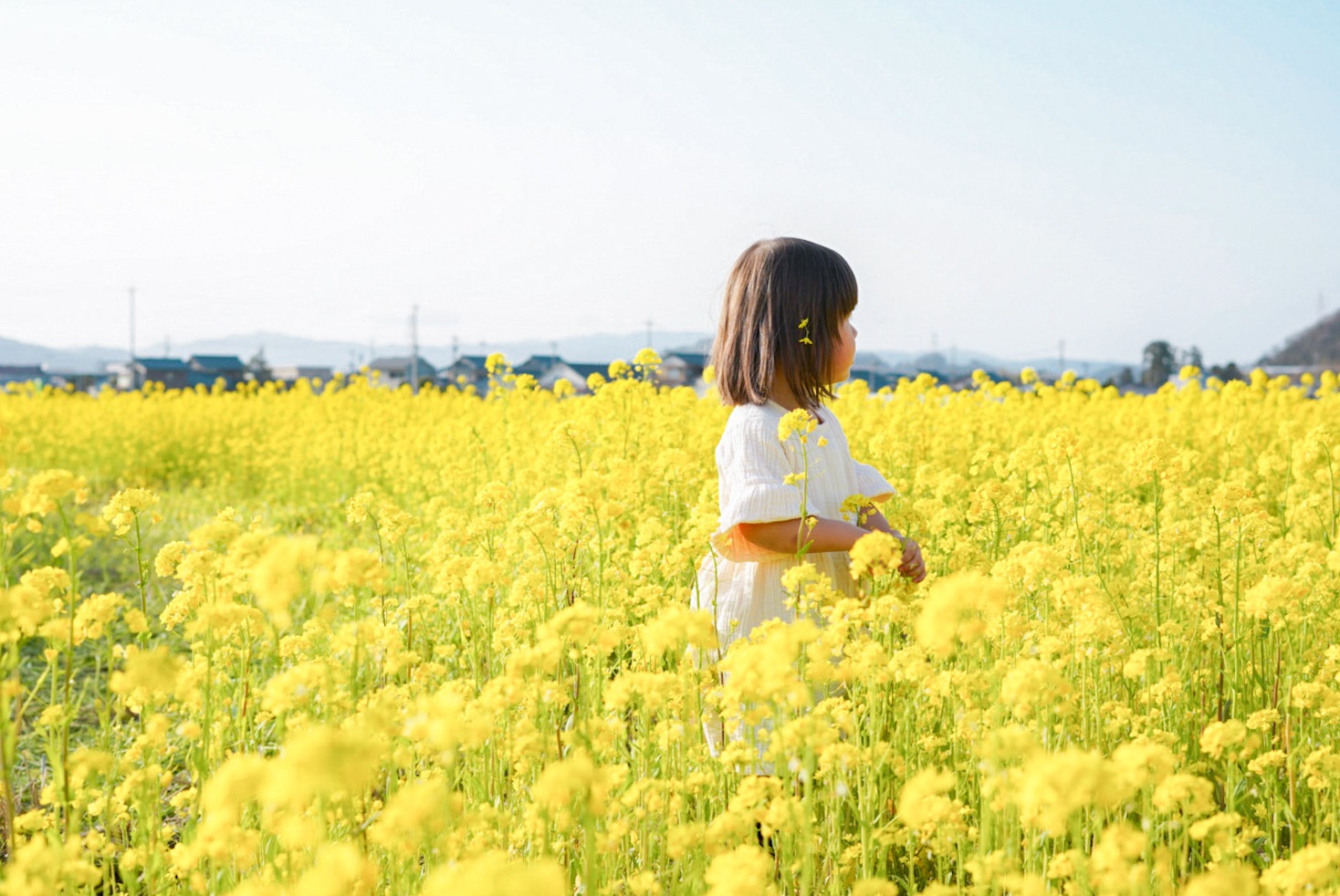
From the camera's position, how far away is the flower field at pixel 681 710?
130 centimetres

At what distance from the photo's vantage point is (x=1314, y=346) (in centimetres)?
4241

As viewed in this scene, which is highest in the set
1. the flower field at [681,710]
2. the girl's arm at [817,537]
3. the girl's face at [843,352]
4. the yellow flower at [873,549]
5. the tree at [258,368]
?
the tree at [258,368]

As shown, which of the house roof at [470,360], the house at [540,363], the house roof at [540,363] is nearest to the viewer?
the house roof at [470,360]

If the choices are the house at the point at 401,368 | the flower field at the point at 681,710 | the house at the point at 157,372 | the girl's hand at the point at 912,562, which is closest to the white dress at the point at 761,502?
the flower field at the point at 681,710

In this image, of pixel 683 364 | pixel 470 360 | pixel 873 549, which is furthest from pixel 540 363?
pixel 873 549

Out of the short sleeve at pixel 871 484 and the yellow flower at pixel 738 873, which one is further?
the short sleeve at pixel 871 484

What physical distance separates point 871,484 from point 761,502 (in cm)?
58

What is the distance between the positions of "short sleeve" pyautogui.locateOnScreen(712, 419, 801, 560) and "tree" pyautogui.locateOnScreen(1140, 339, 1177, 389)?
76.4ft

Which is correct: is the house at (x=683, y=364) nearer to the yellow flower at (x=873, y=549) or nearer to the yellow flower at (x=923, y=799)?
the yellow flower at (x=873, y=549)

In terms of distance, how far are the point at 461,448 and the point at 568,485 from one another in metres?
4.48

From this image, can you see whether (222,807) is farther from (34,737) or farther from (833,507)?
(34,737)

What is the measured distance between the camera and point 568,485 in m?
2.23

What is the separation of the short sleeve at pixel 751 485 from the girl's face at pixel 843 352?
295mm

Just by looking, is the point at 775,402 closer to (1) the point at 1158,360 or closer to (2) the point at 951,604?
(2) the point at 951,604
